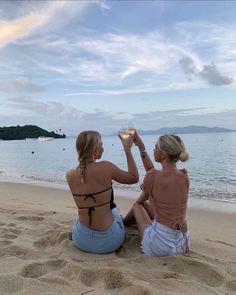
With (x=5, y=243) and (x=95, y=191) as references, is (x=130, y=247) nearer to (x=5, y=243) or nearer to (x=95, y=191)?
(x=95, y=191)

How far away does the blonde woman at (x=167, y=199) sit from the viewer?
3.81 meters

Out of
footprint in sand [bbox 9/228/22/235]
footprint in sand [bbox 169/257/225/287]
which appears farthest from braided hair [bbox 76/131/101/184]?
footprint in sand [bbox 9/228/22/235]

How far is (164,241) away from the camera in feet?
12.8

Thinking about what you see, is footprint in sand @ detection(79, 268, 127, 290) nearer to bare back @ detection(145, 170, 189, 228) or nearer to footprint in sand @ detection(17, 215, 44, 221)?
bare back @ detection(145, 170, 189, 228)

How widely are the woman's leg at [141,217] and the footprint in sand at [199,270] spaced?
0.56 metres

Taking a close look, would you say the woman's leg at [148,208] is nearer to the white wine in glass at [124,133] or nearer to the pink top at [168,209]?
the pink top at [168,209]

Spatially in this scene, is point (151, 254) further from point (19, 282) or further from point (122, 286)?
point (19, 282)

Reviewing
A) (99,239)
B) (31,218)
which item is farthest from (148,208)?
(31,218)

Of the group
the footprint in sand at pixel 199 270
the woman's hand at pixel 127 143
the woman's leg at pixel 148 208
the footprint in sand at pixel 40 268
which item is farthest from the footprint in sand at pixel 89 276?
the woman's hand at pixel 127 143

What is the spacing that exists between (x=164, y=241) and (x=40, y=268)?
1.31 m

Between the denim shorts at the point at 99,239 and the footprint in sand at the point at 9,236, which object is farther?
the footprint in sand at the point at 9,236

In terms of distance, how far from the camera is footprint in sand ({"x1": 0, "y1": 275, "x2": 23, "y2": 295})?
9.89ft

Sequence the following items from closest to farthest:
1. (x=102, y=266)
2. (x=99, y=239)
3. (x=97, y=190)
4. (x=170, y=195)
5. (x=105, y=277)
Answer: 1. (x=105, y=277)
2. (x=102, y=266)
3. (x=170, y=195)
4. (x=97, y=190)
5. (x=99, y=239)

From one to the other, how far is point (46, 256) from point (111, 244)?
2.36 feet
